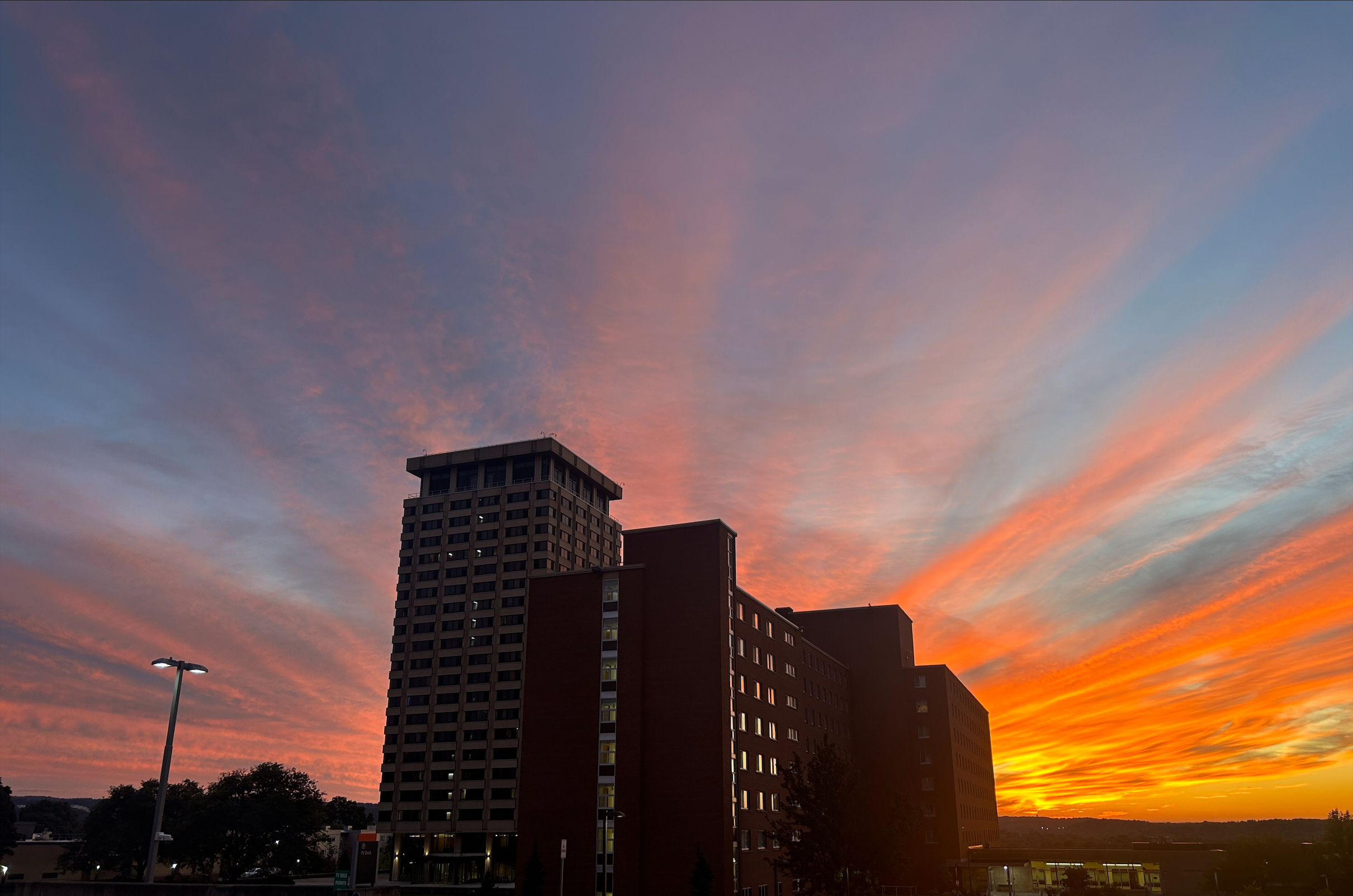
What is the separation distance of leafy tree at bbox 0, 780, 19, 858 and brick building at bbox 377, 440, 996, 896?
49053 mm

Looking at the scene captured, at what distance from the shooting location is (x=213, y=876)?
131250mm

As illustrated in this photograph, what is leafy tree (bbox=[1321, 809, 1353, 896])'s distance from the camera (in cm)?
9194

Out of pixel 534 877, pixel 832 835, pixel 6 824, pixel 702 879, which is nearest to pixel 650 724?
pixel 702 879

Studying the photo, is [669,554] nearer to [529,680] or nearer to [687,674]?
[687,674]

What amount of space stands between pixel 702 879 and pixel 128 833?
87.3 metres

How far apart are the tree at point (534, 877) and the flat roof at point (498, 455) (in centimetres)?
9689

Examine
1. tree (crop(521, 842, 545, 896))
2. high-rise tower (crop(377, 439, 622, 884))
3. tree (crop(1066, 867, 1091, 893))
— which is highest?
high-rise tower (crop(377, 439, 622, 884))

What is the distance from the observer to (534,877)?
7938 cm

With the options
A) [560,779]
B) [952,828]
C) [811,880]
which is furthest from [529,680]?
[952,828]

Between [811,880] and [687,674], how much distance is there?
1923 cm

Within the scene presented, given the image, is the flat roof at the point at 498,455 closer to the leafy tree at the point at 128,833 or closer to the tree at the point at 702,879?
the leafy tree at the point at 128,833

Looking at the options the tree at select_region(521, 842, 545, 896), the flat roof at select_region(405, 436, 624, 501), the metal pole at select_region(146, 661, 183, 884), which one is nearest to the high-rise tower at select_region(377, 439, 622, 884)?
the flat roof at select_region(405, 436, 624, 501)

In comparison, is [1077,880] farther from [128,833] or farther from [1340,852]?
[128,833]

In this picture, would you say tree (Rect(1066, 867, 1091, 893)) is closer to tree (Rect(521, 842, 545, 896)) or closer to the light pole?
tree (Rect(521, 842, 545, 896))
